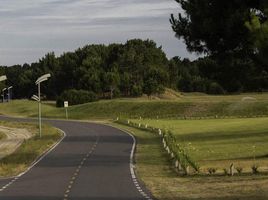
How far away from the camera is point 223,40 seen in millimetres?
32594

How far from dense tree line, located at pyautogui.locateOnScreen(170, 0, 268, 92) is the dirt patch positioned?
49.4 feet

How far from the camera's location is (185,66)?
195750 mm

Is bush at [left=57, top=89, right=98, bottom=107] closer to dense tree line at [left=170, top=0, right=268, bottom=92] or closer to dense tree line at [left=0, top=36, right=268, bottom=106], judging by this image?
dense tree line at [left=0, top=36, right=268, bottom=106]

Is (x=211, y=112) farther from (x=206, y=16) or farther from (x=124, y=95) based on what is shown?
(x=206, y=16)

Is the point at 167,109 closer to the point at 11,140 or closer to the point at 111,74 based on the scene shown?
the point at 111,74

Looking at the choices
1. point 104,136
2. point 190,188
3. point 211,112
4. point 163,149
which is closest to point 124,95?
point 211,112

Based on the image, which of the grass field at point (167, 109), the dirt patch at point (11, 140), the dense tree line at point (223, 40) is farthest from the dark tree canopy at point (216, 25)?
the grass field at point (167, 109)

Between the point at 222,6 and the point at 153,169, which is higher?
the point at 222,6

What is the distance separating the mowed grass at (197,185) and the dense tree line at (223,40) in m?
5.82

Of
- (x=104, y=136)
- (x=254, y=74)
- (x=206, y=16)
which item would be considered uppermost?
(x=206, y=16)

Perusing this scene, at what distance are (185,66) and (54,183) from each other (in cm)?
17247

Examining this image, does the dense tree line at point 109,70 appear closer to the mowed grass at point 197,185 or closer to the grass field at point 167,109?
the grass field at point 167,109

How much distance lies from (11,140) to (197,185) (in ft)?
129

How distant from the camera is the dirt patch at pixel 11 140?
48.1 metres
